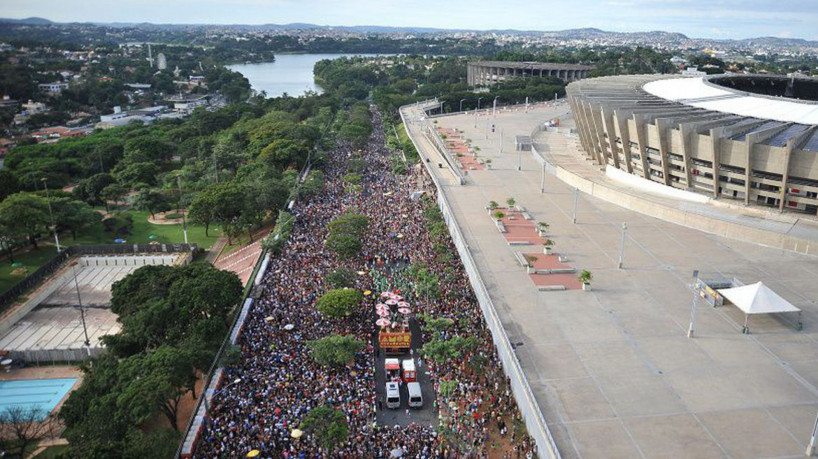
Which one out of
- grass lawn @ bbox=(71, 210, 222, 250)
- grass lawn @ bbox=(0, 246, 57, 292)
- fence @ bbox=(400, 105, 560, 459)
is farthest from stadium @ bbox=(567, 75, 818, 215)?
grass lawn @ bbox=(0, 246, 57, 292)

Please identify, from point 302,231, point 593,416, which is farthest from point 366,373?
point 302,231

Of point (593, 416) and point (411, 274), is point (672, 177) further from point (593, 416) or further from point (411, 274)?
point (593, 416)

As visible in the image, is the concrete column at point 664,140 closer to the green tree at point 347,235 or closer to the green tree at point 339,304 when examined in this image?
the green tree at point 347,235

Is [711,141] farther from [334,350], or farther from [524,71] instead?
[524,71]

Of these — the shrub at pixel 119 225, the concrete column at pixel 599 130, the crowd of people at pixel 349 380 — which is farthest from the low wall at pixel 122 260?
the concrete column at pixel 599 130

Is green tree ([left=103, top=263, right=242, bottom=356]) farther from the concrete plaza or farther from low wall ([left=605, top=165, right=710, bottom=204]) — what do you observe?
low wall ([left=605, top=165, right=710, bottom=204])

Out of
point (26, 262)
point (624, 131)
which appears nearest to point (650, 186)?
point (624, 131)
